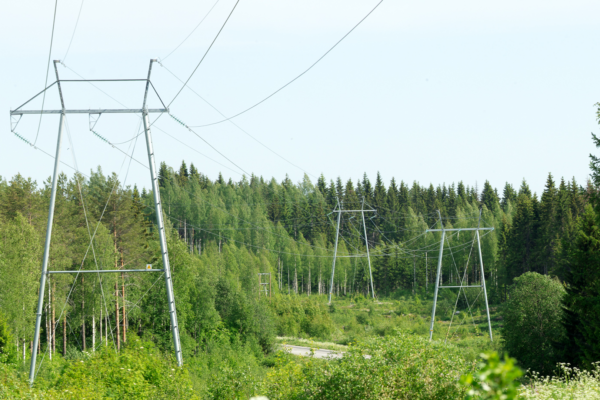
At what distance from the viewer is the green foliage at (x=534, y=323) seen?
31938mm

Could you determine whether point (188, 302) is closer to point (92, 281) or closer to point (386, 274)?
point (92, 281)

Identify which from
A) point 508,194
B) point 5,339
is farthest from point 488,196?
point 5,339

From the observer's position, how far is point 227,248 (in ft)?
244

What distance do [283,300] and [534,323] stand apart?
87.8 ft

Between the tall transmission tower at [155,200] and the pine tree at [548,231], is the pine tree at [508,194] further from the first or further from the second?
the tall transmission tower at [155,200]

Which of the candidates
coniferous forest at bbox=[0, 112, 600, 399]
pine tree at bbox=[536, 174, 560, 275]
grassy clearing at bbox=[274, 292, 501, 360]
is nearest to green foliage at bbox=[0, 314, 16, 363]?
coniferous forest at bbox=[0, 112, 600, 399]

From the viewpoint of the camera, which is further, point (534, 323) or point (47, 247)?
point (534, 323)

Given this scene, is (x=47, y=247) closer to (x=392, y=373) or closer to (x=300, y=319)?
(x=392, y=373)

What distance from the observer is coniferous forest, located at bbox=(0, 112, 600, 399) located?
12.1 m

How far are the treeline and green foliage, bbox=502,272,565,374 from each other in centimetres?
504

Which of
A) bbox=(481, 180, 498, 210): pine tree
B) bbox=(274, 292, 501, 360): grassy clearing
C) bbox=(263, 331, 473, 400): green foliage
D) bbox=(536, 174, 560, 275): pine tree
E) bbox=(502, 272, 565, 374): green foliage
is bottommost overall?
bbox=(274, 292, 501, 360): grassy clearing

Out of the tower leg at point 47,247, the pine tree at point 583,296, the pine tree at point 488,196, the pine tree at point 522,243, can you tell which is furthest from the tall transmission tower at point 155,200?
the pine tree at point 488,196

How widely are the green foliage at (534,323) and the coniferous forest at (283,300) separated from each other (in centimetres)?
9

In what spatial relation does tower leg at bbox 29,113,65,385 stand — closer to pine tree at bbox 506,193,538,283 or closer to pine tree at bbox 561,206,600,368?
pine tree at bbox 561,206,600,368
